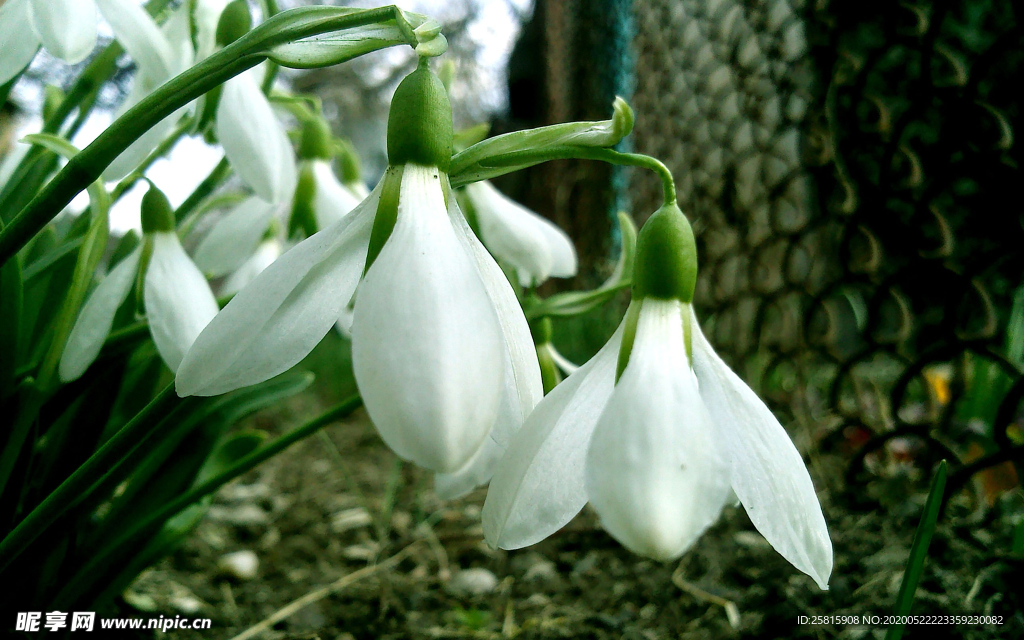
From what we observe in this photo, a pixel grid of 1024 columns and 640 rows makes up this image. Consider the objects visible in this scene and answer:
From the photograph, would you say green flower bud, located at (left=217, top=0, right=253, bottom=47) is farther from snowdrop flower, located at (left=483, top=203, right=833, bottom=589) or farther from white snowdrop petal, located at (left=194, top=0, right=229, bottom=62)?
snowdrop flower, located at (left=483, top=203, right=833, bottom=589)

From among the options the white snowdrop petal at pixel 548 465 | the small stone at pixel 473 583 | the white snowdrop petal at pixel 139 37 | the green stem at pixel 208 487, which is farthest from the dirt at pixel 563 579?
the white snowdrop petal at pixel 139 37

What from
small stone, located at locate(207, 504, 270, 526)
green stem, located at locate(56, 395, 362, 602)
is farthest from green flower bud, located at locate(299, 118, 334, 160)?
small stone, located at locate(207, 504, 270, 526)

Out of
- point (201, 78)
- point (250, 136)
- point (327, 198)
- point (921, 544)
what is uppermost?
point (201, 78)

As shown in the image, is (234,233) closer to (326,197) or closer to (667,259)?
(326,197)

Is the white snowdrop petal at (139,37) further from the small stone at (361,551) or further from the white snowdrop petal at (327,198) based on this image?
the small stone at (361,551)

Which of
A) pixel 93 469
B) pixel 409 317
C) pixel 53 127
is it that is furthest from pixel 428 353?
Answer: pixel 53 127

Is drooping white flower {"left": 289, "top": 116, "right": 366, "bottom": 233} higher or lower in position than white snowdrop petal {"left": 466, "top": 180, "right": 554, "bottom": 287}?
higher

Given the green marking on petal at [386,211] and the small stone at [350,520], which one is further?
the small stone at [350,520]
